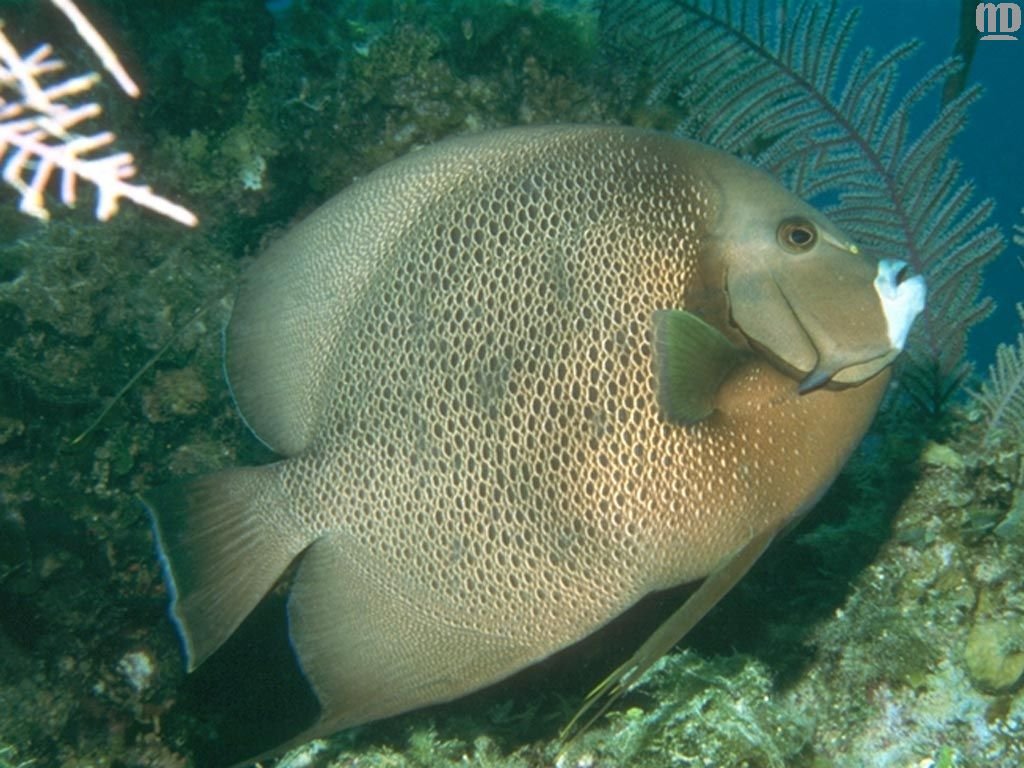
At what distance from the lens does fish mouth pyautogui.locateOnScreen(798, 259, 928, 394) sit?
136 centimetres

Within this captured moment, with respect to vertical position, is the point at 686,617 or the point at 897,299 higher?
the point at 897,299

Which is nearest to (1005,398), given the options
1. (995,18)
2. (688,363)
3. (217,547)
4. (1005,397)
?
(1005,397)

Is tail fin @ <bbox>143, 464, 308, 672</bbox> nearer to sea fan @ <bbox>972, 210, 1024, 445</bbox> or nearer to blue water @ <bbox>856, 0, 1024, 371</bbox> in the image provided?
sea fan @ <bbox>972, 210, 1024, 445</bbox>

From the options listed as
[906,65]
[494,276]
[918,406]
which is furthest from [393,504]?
[906,65]

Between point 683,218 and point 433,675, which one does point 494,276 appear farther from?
point 433,675

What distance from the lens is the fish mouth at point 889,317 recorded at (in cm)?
136

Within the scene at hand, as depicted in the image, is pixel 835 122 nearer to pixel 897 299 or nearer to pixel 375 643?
pixel 897 299

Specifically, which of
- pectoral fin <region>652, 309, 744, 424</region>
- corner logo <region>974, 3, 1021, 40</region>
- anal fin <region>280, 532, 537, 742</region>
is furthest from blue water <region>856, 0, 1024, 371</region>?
anal fin <region>280, 532, 537, 742</region>

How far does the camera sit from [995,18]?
3.87 metres

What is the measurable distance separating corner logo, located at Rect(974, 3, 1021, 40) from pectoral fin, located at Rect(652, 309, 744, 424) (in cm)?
335

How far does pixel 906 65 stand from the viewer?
5822 cm

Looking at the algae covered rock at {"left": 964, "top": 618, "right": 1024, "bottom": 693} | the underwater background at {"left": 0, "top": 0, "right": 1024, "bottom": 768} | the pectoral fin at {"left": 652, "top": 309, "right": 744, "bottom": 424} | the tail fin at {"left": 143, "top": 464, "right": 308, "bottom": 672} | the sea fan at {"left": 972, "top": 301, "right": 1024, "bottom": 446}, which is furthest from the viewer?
the sea fan at {"left": 972, "top": 301, "right": 1024, "bottom": 446}

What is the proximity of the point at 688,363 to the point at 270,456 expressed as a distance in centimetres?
207

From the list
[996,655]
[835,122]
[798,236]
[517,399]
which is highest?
[835,122]
